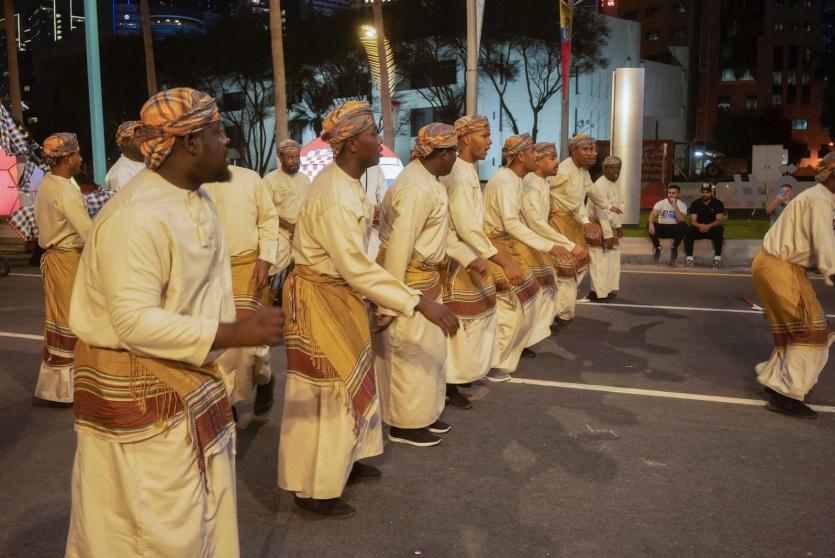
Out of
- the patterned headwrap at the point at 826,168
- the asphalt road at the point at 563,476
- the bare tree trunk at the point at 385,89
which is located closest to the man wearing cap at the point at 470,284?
the asphalt road at the point at 563,476

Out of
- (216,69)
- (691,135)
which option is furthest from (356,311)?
(691,135)

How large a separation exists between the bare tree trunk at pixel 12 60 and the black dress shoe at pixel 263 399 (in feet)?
80.9

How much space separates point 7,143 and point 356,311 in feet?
29.6

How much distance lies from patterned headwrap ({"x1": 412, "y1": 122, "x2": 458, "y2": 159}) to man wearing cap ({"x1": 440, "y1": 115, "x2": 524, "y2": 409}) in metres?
0.73

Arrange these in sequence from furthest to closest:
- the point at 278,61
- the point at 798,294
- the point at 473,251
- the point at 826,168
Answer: the point at 278,61, the point at 473,251, the point at 798,294, the point at 826,168

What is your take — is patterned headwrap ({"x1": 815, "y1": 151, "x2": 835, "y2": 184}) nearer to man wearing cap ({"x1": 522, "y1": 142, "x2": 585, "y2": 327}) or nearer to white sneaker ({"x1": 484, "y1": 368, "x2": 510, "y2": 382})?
man wearing cap ({"x1": 522, "y1": 142, "x2": 585, "y2": 327})

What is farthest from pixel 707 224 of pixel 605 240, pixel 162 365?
pixel 162 365

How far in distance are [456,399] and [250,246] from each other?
1889 millimetres

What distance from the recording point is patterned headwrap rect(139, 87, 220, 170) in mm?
2600

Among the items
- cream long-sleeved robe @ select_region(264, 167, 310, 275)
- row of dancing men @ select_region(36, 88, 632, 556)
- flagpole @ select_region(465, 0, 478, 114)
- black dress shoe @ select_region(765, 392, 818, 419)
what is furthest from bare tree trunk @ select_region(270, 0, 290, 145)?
black dress shoe @ select_region(765, 392, 818, 419)

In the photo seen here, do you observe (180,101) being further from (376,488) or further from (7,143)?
(7,143)

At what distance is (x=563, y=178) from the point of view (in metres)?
9.64

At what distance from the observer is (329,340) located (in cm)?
419

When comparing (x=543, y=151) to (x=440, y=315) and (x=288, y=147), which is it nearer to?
(x=288, y=147)
